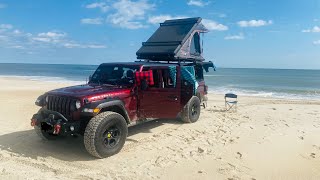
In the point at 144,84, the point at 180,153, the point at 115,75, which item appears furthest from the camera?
the point at 115,75

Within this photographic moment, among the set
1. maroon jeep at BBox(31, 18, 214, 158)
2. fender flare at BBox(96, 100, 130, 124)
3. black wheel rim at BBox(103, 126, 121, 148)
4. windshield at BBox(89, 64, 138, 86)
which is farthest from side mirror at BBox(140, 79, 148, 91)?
black wheel rim at BBox(103, 126, 121, 148)

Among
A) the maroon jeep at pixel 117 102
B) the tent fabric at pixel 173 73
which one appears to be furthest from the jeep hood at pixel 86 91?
the tent fabric at pixel 173 73

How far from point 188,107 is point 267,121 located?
9.17 feet

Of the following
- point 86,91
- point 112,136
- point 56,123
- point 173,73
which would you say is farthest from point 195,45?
point 56,123

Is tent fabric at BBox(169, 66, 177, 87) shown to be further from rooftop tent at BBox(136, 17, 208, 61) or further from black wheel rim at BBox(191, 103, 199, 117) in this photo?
rooftop tent at BBox(136, 17, 208, 61)

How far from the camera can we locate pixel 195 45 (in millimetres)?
11938

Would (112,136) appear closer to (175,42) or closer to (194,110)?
(194,110)

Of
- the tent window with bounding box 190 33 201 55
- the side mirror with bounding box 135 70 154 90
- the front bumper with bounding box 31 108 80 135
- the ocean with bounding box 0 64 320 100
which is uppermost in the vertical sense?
the tent window with bounding box 190 33 201 55

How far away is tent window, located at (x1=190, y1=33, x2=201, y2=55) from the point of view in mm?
11648

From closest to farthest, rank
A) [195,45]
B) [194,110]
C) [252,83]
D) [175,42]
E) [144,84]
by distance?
[144,84] < [194,110] < [175,42] < [195,45] < [252,83]

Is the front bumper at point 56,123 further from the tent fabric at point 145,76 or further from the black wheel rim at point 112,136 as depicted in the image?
the tent fabric at point 145,76

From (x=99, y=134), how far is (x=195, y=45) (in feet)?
22.7

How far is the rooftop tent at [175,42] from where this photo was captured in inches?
420

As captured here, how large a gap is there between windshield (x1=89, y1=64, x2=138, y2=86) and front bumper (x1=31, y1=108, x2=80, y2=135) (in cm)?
181
